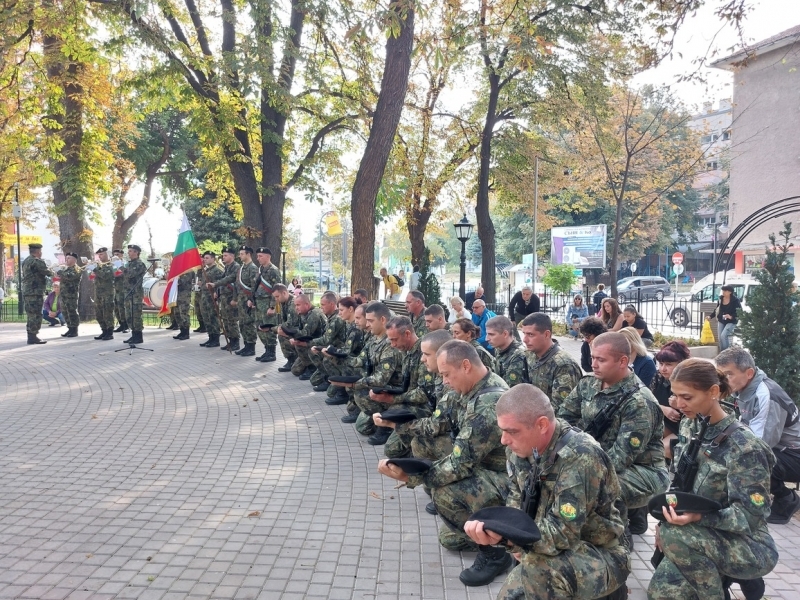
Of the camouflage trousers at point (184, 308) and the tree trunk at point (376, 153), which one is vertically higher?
the tree trunk at point (376, 153)

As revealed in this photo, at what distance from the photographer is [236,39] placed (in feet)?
56.6

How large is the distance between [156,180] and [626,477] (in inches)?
1359

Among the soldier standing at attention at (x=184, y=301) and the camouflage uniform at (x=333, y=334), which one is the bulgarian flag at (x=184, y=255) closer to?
the soldier standing at attention at (x=184, y=301)

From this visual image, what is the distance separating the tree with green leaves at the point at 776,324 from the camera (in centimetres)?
682

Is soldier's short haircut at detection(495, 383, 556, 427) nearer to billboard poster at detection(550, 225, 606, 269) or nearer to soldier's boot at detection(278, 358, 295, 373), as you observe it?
soldier's boot at detection(278, 358, 295, 373)

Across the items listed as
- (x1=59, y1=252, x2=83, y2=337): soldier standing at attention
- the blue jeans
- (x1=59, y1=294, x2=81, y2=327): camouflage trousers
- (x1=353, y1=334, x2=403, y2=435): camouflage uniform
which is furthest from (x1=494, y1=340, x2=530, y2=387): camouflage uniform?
(x1=59, y1=294, x2=81, y2=327): camouflage trousers

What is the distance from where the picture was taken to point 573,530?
9.95 feet

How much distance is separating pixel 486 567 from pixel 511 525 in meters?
1.65

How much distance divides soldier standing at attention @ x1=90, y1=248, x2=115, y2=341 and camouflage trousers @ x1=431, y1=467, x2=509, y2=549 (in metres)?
14.4

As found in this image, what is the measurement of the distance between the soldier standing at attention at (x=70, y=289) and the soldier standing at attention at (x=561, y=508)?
16.6 metres

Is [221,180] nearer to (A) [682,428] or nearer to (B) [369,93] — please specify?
(B) [369,93]

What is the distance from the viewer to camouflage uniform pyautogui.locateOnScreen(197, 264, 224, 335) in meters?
15.3

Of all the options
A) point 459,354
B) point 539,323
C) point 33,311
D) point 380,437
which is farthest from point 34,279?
point 459,354

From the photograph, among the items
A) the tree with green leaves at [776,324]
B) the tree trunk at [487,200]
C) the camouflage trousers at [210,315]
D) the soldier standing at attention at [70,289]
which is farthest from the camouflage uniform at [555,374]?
the tree trunk at [487,200]
